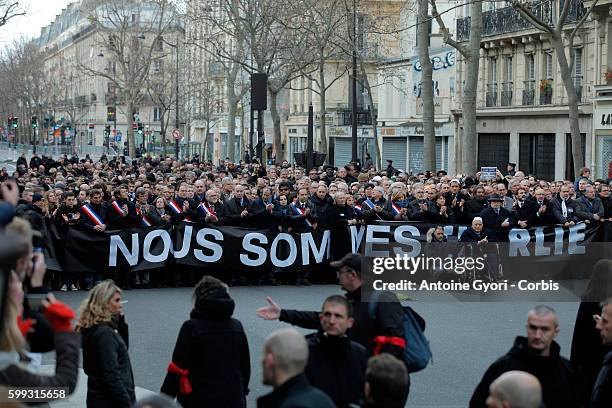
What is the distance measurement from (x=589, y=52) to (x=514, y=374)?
37.2 m

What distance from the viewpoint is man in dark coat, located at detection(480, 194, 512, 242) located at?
61.8 ft

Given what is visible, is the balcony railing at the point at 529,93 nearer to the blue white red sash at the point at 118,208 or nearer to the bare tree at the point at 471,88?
the bare tree at the point at 471,88

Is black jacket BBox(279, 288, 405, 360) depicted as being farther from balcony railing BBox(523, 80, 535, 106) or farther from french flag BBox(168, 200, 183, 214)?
balcony railing BBox(523, 80, 535, 106)

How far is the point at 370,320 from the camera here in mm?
7777

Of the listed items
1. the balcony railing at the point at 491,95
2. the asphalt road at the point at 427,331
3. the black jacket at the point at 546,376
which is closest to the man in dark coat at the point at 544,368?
the black jacket at the point at 546,376

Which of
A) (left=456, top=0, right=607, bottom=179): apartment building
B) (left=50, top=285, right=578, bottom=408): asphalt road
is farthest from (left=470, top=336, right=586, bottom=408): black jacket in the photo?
(left=456, top=0, right=607, bottom=179): apartment building

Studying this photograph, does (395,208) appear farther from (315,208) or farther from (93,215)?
(93,215)

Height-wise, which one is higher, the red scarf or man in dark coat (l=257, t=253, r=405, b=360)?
man in dark coat (l=257, t=253, r=405, b=360)

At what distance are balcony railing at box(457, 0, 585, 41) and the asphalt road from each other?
82.7 ft

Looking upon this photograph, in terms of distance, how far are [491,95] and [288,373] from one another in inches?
1754

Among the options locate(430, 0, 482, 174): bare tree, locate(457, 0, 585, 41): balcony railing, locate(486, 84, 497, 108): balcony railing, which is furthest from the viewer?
locate(486, 84, 497, 108): balcony railing

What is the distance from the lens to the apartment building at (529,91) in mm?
41469

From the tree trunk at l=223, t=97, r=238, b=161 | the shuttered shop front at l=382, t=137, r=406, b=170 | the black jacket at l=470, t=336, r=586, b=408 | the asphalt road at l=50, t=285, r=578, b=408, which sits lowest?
the asphalt road at l=50, t=285, r=578, b=408

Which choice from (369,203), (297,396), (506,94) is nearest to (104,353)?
(297,396)
